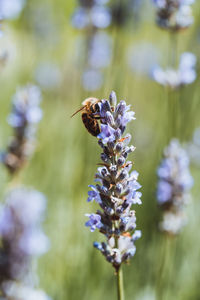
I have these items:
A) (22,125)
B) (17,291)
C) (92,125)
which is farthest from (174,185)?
(17,291)

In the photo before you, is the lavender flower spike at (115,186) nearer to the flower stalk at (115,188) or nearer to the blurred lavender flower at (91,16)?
the flower stalk at (115,188)

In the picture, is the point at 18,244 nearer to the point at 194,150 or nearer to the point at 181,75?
the point at 181,75

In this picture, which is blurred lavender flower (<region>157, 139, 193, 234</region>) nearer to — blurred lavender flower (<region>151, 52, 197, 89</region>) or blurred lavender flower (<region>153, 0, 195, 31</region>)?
blurred lavender flower (<region>151, 52, 197, 89</region>)

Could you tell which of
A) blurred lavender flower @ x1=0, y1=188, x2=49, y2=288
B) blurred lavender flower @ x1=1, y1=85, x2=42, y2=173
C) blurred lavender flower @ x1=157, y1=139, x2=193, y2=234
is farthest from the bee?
blurred lavender flower @ x1=1, y1=85, x2=42, y2=173

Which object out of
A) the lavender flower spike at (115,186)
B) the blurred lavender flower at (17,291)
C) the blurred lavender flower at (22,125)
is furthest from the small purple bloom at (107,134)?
the blurred lavender flower at (22,125)

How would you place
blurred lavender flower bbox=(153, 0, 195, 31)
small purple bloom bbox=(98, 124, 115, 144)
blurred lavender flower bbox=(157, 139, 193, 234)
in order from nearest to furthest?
small purple bloom bbox=(98, 124, 115, 144) < blurred lavender flower bbox=(157, 139, 193, 234) < blurred lavender flower bbox=(153, 0, 195, 31)
